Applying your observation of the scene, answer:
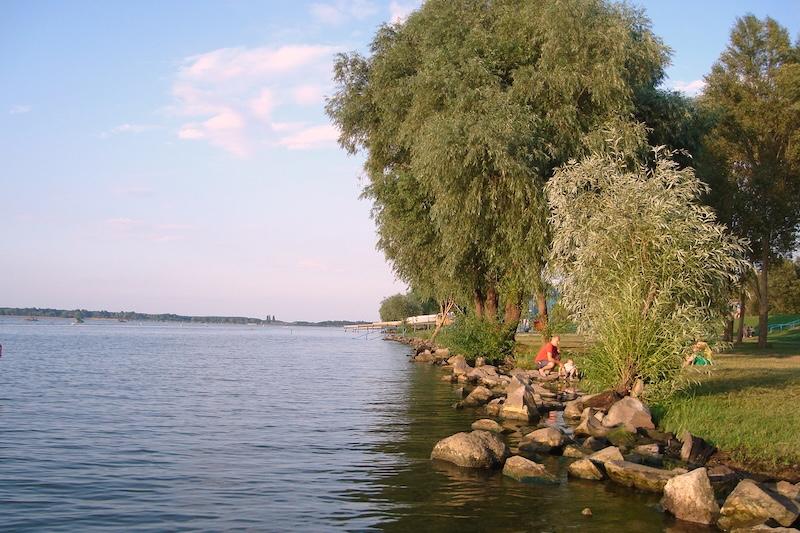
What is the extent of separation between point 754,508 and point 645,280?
9159 millimetres

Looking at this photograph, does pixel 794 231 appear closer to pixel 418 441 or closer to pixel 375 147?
pixel 375 147

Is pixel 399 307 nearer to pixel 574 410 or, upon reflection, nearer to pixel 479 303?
pixel 479 303

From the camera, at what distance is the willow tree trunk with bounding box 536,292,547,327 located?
29.7m

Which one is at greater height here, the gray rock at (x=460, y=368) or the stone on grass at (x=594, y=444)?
the gray rock at (x=460, y=368)

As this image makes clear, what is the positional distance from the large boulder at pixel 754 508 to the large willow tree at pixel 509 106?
16614 mm

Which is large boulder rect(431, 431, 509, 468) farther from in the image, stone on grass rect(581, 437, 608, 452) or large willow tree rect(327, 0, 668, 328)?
large willow tree rect(327, 0, 668, 328)

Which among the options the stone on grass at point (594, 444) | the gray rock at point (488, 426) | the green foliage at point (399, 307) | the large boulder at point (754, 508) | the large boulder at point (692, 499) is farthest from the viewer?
the green foliage at point (399, 307)

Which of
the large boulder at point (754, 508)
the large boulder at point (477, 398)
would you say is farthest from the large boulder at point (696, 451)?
the large boulder at point (477, 398)

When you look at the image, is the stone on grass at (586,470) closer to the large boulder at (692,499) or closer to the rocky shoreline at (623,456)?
the rocky shoreline at (623,456)

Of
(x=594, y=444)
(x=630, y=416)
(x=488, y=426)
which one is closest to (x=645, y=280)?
(x=630, y=416)

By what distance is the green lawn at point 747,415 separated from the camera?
43.3ft

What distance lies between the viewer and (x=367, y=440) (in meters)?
16.9

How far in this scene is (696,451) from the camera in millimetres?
13938

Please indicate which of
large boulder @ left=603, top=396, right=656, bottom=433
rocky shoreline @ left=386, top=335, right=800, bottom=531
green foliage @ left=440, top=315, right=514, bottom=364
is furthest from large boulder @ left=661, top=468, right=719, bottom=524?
green foliage @ left=440, top=315, right=514, bottom=364
